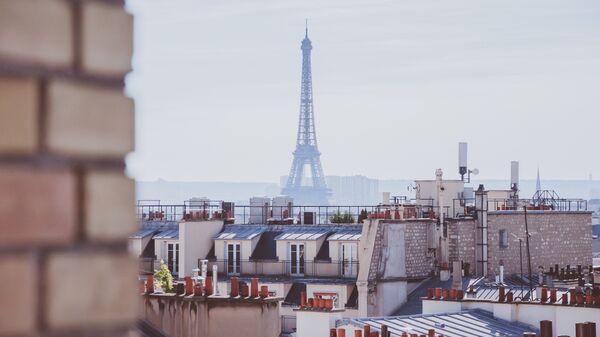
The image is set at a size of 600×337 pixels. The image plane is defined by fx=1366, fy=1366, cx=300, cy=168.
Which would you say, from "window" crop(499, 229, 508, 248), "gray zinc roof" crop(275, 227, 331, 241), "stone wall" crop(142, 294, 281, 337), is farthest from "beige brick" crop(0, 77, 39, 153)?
"window" crop(499, 229, 508, 248)

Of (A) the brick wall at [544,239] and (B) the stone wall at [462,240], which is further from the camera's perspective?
(A) the brick wall at [544,239]

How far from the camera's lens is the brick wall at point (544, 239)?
57.3 m

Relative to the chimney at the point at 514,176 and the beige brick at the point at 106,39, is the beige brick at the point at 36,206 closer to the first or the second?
the beige brick at the point at 106,39

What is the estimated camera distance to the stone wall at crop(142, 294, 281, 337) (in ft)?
61.8

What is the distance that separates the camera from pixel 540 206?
204ft

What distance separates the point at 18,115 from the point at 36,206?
179 mm

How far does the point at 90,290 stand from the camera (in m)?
2.77

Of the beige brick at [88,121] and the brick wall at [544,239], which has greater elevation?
the beige brick at [88,121]

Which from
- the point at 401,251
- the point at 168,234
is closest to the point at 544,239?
the point at 401,251

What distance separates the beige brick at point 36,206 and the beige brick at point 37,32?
0.74ft

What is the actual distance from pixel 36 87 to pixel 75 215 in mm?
270

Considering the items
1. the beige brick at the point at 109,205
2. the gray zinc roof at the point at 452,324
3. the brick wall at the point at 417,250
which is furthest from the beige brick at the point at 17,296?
the brick wall at the point at 417,250

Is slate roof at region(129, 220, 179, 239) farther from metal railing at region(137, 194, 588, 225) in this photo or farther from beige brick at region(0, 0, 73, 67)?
beige brick at region(0, 0, 73, 67)

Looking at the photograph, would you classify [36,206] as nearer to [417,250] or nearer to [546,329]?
[546,329]
